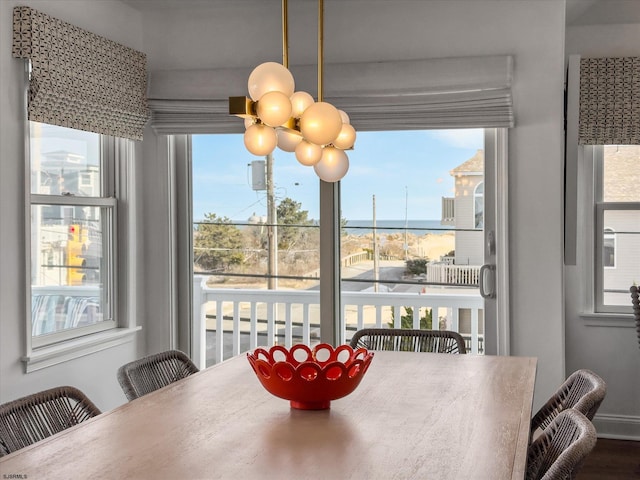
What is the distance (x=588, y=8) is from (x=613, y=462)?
8.23ft

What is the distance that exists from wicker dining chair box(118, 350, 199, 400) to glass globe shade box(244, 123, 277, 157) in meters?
0.95

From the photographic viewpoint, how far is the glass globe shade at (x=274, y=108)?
2.04m

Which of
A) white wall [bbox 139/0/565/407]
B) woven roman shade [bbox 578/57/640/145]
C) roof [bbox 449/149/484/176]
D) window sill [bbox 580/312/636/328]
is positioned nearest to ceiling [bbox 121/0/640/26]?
woven roman shade [bbox 578/57/640/145]

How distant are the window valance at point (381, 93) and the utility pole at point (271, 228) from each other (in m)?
0.32

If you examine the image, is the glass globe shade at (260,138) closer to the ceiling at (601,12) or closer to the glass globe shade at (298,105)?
the glass globe shade at (298,105)

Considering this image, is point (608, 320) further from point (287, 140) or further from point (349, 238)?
point (287, 140)

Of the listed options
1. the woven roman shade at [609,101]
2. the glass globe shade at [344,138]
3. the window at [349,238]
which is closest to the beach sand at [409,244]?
the window at [349,238]

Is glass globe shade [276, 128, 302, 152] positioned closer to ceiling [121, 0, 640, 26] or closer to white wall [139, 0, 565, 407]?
white wall [139, 0, 565, 407]

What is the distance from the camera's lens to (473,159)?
409 cm

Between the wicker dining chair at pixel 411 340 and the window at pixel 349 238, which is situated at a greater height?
the window at pixel 349 238

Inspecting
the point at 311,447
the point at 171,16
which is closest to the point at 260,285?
the point at 171,16

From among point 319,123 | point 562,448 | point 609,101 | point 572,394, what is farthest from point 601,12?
point 562,448

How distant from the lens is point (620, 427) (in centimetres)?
442

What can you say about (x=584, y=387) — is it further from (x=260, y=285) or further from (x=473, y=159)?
(x=260, y=285)
